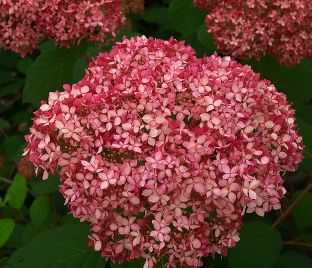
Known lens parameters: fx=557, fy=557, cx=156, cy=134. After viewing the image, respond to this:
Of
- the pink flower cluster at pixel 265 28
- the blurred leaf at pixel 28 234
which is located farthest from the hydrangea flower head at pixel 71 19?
the blurred leaf at pixel 28 234

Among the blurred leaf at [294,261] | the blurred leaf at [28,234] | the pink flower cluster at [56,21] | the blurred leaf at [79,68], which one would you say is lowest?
the blurred leaf at [28,234]

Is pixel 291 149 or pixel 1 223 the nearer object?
pixel 291 149

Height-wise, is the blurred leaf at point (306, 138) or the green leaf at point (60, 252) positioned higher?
the blurred leaf at point (306, 138)

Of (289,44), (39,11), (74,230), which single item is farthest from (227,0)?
(74,230)

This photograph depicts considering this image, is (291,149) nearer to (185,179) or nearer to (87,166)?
(185,179)

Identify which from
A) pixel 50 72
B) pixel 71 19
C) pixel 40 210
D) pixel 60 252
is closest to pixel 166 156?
pixel 60 252

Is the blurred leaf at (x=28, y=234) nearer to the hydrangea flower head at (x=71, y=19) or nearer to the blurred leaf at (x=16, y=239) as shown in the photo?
the blurred leaf at (x=16, y=239)

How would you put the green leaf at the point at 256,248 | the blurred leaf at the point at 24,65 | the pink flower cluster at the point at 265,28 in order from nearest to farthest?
the green leaf at the point at 256,248 < the pink flower cluster at the point at 265,28 < the blurred leaf at the point at 24,65

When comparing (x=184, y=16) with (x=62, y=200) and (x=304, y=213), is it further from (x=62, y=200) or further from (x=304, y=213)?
(x=304, y=213)
